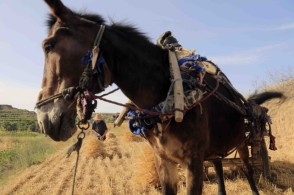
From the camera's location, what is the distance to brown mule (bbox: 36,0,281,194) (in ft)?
8.38

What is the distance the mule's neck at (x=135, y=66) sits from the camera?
2.80m

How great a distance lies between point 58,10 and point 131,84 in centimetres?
86

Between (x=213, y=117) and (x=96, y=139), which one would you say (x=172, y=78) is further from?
(x=96, y=139)

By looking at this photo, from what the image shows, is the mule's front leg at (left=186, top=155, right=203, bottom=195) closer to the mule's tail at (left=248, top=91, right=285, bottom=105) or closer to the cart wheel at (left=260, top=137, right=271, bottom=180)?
the mule's tail at (left=248, top=91, right=285, bottom=105)

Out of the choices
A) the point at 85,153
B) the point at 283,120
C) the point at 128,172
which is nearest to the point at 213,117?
the point at 128,172

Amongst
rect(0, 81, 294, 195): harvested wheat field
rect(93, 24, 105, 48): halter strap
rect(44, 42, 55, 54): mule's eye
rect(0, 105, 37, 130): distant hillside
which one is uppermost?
rect(0, 105, 37, 130): distant hillside

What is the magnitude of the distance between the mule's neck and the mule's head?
0.71ft

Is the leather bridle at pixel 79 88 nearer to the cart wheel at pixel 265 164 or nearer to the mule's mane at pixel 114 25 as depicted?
the mule's mane at pixel 114 25

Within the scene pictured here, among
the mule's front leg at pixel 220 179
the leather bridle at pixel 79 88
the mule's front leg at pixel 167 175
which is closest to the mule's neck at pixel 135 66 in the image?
the leather bridle at pixel 79 88

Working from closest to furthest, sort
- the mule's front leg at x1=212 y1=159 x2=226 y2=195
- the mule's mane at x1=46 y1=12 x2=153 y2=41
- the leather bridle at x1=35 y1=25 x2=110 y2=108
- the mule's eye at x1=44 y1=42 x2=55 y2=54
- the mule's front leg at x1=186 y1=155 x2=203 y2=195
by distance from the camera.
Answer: the leather bridle at x1=35 y1=25 x2=110 y2=108 → the mule's eye at x1=44 y1=42 x2=55 y2=54 → the mule's mane at x1=46 y1=12 x2=153 y2=41 → the mule's front leg at x1=186 y1=155 x2=203 y2=195 → the mule's front leg at x1=212 y1=159 x2=226 y2=195

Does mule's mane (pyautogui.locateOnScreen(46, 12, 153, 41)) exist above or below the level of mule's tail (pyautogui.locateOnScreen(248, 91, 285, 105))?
above

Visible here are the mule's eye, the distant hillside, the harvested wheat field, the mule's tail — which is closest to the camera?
the mule's eye

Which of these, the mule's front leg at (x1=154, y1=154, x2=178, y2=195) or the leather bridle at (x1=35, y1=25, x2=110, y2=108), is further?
the mule's front leg at (x1=154, y1=154, x2=178, y2=195)

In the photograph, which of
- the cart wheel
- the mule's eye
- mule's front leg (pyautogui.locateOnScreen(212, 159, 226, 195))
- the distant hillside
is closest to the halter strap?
the mule's eye
